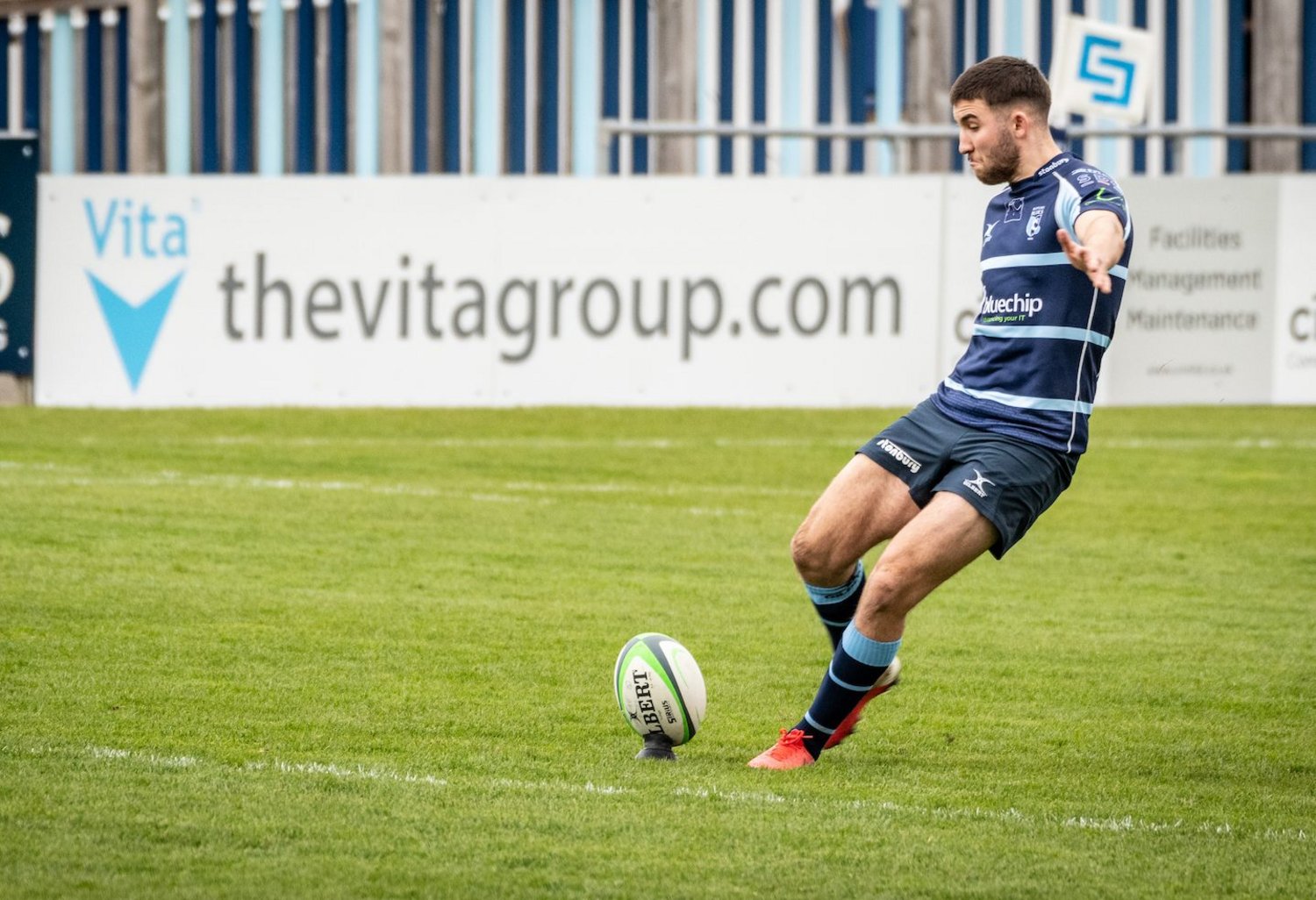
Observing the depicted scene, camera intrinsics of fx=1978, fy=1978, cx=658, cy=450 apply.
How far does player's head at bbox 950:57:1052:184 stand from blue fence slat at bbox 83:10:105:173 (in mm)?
14930

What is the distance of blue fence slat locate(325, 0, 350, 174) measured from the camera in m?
19.1

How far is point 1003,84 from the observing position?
18.9ft

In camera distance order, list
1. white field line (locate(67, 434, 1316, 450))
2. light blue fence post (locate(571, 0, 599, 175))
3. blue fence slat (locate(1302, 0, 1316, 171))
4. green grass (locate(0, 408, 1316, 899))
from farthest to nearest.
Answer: blue fence slat (locate(1302, 0, 1316, 171)) → light blue fence post (locate(571, 0, 599, 175)) → white field line (locate(67, 434, 1316, 450)) → green grass (locate(0, 408, 1316, 899))

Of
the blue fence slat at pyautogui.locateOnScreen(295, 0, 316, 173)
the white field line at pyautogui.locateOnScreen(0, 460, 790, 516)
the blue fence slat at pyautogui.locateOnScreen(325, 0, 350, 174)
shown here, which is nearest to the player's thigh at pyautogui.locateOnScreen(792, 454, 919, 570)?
the white field line at pyautogui.locateOnScreen(0, 460, 790, 516)

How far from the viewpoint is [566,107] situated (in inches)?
750

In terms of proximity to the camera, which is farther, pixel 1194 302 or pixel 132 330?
pixel 1194 302

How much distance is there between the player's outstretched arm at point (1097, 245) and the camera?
17.3 feet

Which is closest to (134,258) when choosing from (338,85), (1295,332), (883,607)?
(338,85)

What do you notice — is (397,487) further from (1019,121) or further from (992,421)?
(1019,121)

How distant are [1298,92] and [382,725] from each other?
15.7 metres

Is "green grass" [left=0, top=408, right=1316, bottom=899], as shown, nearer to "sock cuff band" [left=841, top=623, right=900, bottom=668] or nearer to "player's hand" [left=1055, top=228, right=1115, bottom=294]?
"sock cuff band" [left=841, top=623, right=900, bottom=668]

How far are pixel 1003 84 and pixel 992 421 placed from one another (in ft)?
3.23

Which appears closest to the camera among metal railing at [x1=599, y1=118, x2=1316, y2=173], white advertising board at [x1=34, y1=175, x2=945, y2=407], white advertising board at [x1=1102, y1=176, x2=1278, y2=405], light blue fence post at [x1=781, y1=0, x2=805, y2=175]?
white advertising board at [x1=34, y1=175, x2=945, y2=407]

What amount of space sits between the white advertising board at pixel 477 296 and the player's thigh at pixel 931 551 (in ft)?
33.4
